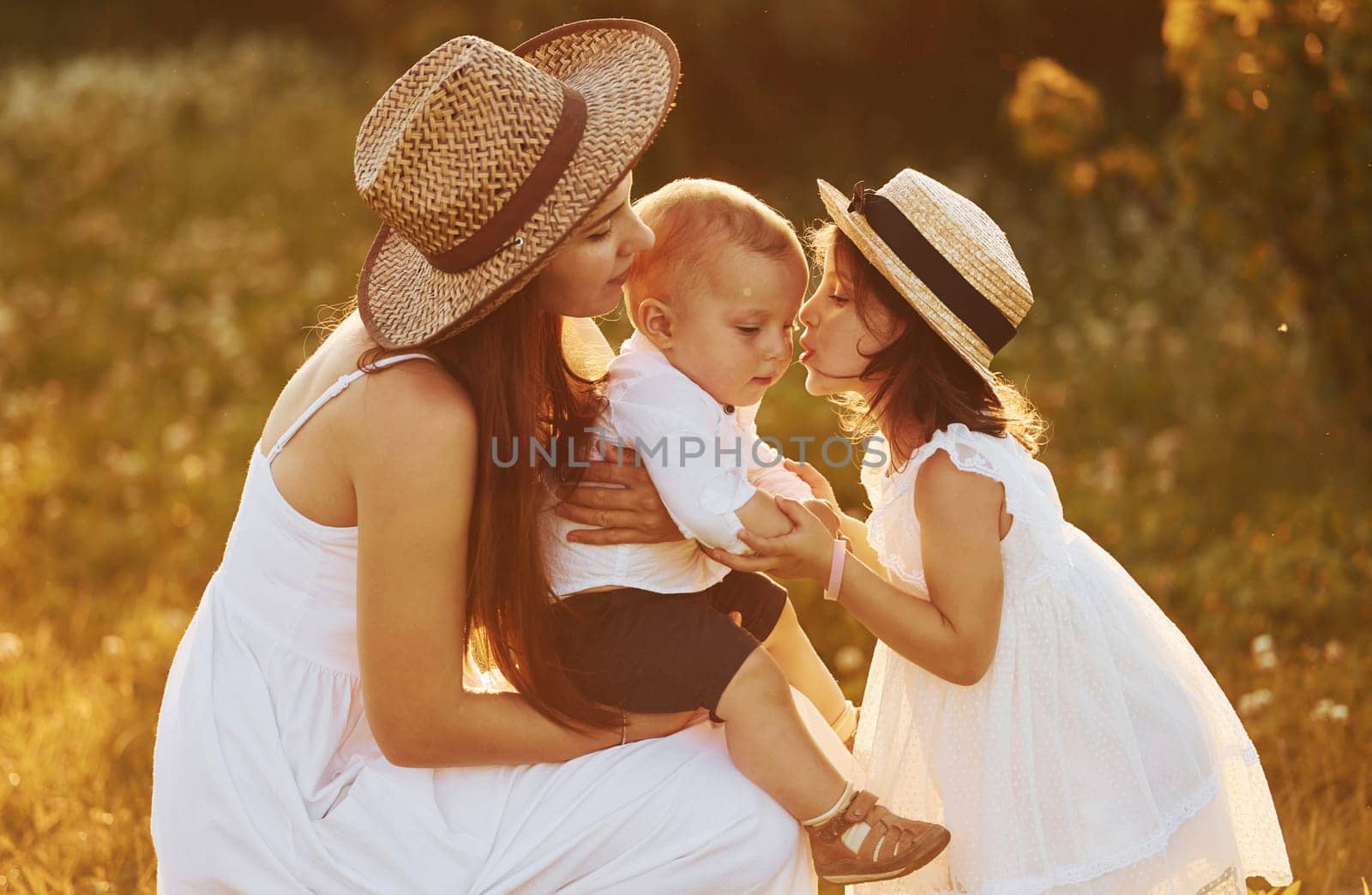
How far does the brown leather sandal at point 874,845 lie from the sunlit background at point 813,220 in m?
1.20

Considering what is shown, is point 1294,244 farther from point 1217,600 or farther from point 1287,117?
point 1217,600

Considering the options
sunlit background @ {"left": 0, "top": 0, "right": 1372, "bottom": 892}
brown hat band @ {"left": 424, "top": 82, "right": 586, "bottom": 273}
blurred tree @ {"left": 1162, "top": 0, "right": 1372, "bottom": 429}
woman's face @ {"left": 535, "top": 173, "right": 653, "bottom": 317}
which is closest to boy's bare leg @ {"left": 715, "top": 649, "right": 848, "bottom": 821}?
woman's face @ {"left": 535, "top": 173, "right": 653, "bottom": 317}

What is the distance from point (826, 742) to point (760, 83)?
22.8ft

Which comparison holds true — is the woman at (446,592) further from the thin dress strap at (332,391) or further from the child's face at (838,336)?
the child's face at (838,336)

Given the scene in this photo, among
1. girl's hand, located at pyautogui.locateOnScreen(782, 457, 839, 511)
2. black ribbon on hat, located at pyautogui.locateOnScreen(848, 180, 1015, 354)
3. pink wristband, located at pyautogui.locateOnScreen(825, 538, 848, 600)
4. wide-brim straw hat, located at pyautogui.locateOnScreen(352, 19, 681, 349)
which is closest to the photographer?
wide-brim straw hat, located at pyautogui.locateOnScreen(352, 19, 681, 349)

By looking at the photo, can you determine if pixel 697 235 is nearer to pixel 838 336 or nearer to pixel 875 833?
pixel 838 336

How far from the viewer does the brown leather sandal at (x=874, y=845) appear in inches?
91.4

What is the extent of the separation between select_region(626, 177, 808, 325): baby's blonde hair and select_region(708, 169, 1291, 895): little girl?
0.44 ft

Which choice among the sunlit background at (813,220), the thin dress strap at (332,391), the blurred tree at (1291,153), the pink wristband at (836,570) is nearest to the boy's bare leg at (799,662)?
the pink wristband at (836,570)

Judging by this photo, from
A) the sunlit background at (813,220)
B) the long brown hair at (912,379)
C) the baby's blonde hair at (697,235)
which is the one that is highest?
the baby's blonde hair at (697,235)

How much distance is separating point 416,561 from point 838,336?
0.92 metres

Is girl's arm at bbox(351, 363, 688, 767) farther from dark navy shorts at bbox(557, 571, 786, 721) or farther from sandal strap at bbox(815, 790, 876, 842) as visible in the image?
sandal strap at bbox(815, 790, 876, 842)

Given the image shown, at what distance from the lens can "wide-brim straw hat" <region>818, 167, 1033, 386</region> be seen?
2.52 metres

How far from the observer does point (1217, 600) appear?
4461 mm
